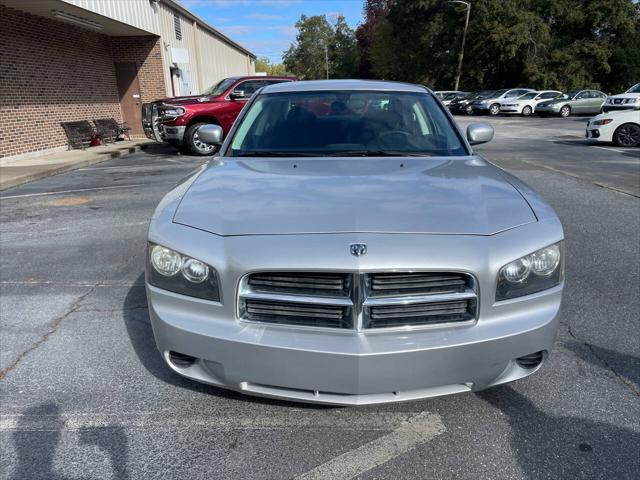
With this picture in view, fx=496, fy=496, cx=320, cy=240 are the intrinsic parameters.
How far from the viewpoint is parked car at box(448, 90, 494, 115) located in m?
33.6

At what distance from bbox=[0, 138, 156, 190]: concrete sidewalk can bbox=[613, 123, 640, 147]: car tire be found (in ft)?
46.4

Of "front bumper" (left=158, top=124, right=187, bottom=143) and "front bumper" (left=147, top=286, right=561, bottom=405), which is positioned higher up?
"front bumper" (left=158, top=124, right=187, bottom=143)

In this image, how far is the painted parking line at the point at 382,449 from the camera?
84.7 inches

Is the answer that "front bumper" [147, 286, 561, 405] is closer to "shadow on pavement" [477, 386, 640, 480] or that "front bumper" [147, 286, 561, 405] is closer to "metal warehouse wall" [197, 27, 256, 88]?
"shadow on pavement" [477, 386, 640, 480]

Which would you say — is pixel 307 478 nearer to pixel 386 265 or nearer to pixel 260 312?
pixel 260 312

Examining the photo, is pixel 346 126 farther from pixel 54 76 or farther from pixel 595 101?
pixel 595 101

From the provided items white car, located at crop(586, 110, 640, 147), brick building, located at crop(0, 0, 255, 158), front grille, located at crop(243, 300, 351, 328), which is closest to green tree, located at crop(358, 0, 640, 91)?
brick building, located at crop(0, 0, 255, 158)

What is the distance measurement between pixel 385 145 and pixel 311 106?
0.69 metres

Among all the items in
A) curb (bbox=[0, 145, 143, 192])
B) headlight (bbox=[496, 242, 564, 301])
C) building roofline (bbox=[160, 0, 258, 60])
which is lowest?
curb (bbox=[0, 145, 143, 192])

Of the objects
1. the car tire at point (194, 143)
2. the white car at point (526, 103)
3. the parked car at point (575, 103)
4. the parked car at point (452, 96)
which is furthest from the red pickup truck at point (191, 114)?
the parked car at point (452, 96)

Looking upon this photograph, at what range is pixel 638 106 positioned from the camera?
18.4 meters

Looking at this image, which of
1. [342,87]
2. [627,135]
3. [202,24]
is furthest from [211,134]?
[202,24]

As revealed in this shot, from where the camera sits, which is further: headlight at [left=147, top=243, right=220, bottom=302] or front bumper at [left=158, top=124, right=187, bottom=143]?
front bumper at [left=158, top=124, right=187, bottom=143]

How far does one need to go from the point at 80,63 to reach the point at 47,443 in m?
16.3
